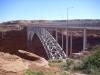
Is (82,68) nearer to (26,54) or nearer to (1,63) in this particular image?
(26,54)

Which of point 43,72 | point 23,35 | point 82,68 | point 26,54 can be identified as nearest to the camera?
point 43,72

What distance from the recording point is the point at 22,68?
36.0 feet

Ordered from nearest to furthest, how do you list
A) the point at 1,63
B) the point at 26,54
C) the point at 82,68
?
the point at 1,63 < the point at 26,54 < the point at 82,68

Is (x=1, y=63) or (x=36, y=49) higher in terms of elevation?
(x=1, y=63)

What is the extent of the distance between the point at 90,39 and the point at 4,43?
28.3m

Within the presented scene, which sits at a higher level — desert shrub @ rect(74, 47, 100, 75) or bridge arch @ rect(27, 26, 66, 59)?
desert shrub @ rect(74, 47, 100, 75)

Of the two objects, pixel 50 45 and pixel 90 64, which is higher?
pixel 90 64

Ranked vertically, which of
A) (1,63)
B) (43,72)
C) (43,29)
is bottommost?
(43,29)

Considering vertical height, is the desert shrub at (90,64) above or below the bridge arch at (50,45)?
above

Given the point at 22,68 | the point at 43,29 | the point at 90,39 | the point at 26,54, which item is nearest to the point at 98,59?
the point at 26,54

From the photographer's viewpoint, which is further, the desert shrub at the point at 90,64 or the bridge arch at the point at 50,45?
the bridge arch at the point at 50,45

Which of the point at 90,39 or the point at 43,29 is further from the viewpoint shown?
the point at 90,39

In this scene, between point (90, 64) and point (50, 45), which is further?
point (50, 45)

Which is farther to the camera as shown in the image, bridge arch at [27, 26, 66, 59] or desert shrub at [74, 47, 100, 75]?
bridge arch at [27, 26, 66, 59]
